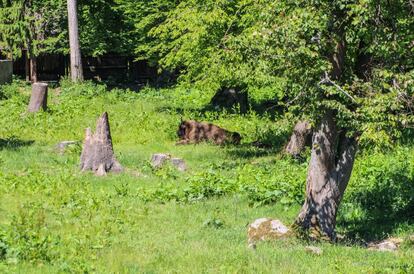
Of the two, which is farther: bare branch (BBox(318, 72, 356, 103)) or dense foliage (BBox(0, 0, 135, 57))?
dense foliage (BBox(0, 0, 135, 57))

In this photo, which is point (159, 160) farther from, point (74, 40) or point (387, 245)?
point (74, 40)

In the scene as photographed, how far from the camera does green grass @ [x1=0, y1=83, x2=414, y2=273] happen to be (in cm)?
896

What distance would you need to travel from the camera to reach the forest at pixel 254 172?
9.35 m

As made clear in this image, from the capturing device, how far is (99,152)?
15977 millimetres

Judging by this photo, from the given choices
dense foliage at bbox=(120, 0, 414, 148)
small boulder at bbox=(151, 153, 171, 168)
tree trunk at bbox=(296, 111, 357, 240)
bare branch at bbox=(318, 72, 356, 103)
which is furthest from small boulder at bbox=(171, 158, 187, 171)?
bare branch at bbox=(318, 72, 356, 103)

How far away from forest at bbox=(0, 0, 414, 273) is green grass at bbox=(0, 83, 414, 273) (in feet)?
0.14

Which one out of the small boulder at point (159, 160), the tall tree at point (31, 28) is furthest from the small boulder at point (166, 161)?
the tall tree at point (31, 28)

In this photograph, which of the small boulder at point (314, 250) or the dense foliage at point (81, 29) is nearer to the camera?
the small boulder at point (314, 250)

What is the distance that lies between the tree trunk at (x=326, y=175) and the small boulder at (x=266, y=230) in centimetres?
61

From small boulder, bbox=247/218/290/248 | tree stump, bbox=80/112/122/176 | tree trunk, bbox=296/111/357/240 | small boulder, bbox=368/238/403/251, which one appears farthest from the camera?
tree stump, bbox=80/112/122/176

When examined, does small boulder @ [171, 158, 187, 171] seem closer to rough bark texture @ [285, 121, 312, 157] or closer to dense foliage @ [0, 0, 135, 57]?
rough bark texture @ [285, 121, 312, 157]

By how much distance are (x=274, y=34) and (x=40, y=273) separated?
16.5 feet

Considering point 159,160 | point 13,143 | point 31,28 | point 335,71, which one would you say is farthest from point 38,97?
point 335,71

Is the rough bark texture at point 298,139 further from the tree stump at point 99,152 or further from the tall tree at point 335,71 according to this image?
the tall tree at point 335,71
